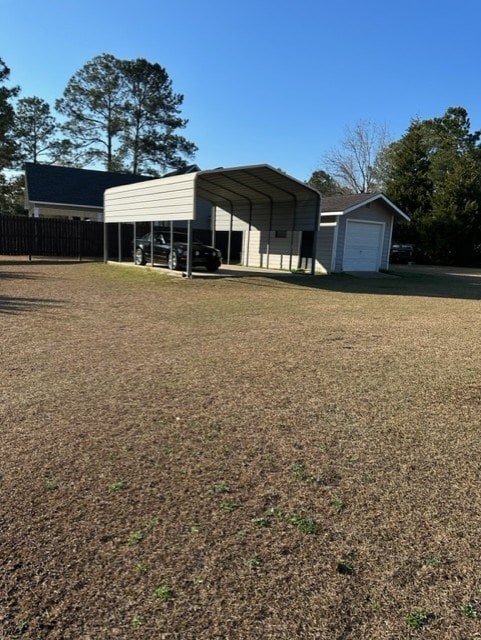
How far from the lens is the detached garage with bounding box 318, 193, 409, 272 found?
2003cm

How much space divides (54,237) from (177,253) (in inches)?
328

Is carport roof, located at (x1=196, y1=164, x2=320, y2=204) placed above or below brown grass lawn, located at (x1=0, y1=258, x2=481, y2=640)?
above

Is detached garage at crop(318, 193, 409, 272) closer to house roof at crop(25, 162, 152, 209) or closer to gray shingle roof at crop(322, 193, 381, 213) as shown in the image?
gray shingle roof at crop(322, 193, 381, 213)

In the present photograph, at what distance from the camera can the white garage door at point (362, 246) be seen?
20.6 meters

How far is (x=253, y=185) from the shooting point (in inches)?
701

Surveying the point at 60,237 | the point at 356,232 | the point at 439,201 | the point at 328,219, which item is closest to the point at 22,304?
the point at 60,237

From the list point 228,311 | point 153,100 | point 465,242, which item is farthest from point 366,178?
point 228,311

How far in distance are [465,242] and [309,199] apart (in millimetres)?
17333

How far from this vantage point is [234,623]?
1.86m

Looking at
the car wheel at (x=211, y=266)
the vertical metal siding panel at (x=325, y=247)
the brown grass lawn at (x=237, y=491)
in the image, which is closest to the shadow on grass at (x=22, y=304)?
the brown grass lawn at (x=237, y=491)

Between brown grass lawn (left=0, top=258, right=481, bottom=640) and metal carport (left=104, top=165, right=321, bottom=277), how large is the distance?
9269mm

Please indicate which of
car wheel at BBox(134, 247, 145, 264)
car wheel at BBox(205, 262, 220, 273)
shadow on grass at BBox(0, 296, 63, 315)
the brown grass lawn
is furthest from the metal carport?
the brown grass lawn

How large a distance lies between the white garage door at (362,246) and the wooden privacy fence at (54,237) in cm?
1046

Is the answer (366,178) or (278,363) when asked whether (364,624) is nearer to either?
(278,363)
